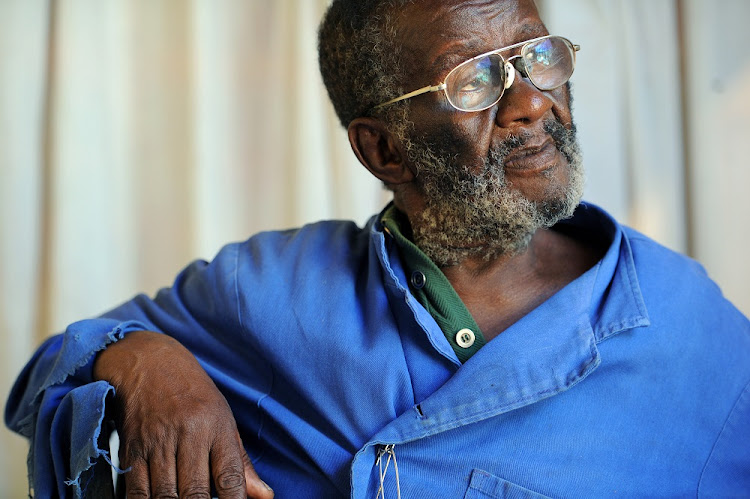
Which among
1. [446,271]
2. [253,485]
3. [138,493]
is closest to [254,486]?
[253,485]

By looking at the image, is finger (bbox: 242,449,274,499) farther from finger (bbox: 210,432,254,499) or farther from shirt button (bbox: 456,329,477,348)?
shirt button (bbox: 456,329,477,348)

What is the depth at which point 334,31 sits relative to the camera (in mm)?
1883

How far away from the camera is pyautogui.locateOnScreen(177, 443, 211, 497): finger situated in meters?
1.35

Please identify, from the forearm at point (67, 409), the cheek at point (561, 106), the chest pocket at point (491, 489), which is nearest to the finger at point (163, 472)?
the forearm at point (67, 409)

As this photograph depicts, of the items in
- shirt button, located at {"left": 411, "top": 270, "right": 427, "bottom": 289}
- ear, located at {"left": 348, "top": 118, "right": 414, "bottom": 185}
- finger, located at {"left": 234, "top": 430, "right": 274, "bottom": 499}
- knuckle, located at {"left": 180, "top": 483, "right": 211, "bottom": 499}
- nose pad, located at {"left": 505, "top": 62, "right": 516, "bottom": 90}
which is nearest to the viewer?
knuckle, located at {"left": 180, "top": 483, "right": 211, "bottom": 499}

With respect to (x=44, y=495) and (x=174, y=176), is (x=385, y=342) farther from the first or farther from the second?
(x=174, y=176)

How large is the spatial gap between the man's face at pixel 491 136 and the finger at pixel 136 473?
81cm

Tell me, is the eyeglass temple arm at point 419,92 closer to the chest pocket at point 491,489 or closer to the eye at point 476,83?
the eye at point 476,83

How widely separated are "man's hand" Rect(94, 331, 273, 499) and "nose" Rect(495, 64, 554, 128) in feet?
2.66

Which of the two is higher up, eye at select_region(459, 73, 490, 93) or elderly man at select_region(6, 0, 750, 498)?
eye at select_region(459, 73, 490, 93)

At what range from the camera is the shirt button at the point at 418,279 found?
66.6 inches

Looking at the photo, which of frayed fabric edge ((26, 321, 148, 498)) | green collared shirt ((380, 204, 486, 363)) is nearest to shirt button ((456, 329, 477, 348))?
green collared shirt ((380, 204, 486, 363))

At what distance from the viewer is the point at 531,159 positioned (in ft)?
5.24

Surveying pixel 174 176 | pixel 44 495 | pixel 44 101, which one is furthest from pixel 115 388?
pixel 44 101
